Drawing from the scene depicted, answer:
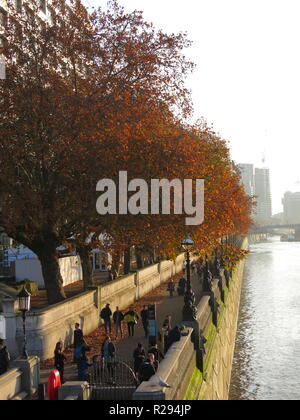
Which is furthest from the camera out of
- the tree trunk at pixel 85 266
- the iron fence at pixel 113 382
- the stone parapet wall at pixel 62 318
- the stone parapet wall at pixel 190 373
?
the tree trunk at pixel 85 266

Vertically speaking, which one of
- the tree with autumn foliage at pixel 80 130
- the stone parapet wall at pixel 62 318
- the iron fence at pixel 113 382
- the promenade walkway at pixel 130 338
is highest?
the tree with autumn foliage at pixel 80 130

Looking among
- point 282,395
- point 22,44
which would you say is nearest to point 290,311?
point 282,395

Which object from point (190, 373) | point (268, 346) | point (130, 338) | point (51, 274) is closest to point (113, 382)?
point (190, 373)

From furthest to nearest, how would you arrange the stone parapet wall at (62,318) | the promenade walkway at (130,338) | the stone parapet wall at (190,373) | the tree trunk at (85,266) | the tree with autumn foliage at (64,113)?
the tree trunk at (85,266) → the tree with autumn foliage at (64,113) → the stone parapet wall at (62,318) → the promenade walkway at (130,338) → the stone parapet wall at (190,373)

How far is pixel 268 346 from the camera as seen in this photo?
3609 centimetres

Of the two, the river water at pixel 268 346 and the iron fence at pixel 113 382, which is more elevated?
the iron fence at pixel 113 382

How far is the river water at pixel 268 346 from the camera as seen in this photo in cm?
2762

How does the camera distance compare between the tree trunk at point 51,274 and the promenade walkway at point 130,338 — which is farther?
the tree trunk at point 51,274

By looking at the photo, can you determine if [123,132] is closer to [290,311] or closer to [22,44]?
[22,44]

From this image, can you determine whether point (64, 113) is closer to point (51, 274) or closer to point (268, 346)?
point (51, 274)

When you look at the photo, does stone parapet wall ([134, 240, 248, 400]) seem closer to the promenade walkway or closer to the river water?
the river water

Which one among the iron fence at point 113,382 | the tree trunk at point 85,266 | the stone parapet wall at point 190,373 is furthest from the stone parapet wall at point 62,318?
the stone parapet wall at point 190,373

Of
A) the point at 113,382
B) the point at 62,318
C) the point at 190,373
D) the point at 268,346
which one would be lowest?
the point at 268,346

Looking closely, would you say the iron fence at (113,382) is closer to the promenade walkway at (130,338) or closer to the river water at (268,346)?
the promenade walkway at (130,338)
